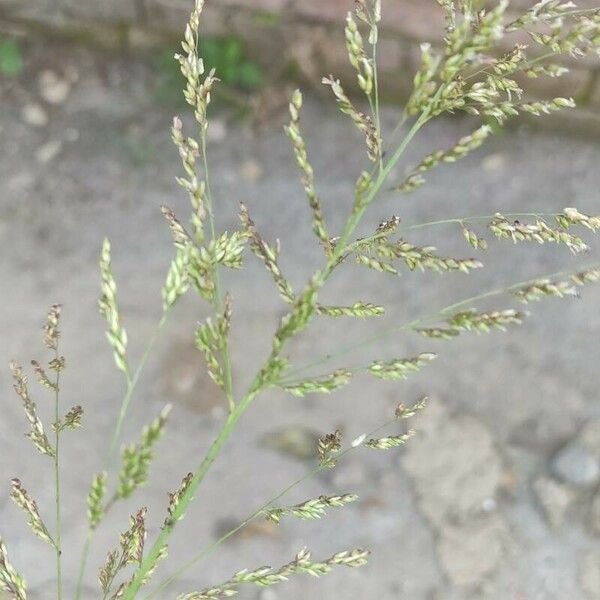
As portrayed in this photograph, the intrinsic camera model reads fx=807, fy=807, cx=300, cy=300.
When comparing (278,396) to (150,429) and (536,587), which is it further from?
(150,429)

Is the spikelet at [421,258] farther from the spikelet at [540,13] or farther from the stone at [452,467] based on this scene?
the stone at [452,467]

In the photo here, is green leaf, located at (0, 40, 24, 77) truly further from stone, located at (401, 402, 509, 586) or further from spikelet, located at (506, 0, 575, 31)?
spikelet, located at (506, 0, 575, 31)

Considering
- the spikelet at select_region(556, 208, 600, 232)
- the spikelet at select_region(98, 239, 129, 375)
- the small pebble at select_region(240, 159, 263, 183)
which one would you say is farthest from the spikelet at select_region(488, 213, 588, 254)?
the small pebble at select_region(240, 159, 263, 183)

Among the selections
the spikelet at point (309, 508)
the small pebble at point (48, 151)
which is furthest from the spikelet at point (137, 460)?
the small pebble at point (48, 151)

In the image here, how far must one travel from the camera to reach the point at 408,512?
2314mm

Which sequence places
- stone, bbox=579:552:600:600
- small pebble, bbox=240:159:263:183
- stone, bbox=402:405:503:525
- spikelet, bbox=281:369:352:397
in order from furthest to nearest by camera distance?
small pebble, bbox=240:159:263:183, stone, bbox=402:405:503:525, stone, bbox=579:552:600:600, spikelet, bbox=281:369:352:397

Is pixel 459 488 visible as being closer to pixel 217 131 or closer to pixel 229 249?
pixel 217 131

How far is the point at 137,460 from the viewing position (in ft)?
2.03

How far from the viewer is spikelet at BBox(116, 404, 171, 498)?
62cm

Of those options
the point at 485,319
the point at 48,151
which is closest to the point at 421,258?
the point at 485,319

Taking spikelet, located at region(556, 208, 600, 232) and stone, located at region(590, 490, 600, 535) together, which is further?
stone, located at region(590, 490, 600, 535)

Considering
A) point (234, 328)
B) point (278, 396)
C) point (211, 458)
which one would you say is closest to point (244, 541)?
point (278, 396)

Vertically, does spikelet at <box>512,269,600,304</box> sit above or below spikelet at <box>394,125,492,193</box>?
below

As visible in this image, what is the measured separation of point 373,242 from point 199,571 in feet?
5.49
